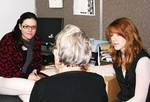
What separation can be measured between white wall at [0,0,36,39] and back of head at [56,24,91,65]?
1835 millimetres

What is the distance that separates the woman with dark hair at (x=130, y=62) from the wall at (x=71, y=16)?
79 centimetres

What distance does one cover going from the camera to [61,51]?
1394 millimetres

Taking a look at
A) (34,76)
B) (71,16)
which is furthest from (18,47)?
(71,16)

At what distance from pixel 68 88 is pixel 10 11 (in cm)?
205


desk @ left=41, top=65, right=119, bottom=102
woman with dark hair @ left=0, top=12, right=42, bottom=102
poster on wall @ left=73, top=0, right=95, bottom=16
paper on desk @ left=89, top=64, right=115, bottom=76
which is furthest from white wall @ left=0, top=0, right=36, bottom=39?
paper on desk @ left=89, top=64, right=115, bottom=76

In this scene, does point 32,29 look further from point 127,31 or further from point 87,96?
point 87,96

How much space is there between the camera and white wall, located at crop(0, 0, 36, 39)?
10.2 ft

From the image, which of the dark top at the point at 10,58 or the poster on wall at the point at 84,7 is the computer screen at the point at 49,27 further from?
the dark top at the point at 10,58

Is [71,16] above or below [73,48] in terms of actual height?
above

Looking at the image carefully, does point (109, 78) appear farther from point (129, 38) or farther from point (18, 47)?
point (18, 47)

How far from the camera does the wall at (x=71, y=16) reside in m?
2.92

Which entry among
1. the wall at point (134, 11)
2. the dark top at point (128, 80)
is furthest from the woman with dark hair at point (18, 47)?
the wall at point (134, 11)

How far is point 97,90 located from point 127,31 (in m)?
0.73

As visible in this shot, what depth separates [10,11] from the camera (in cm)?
316
